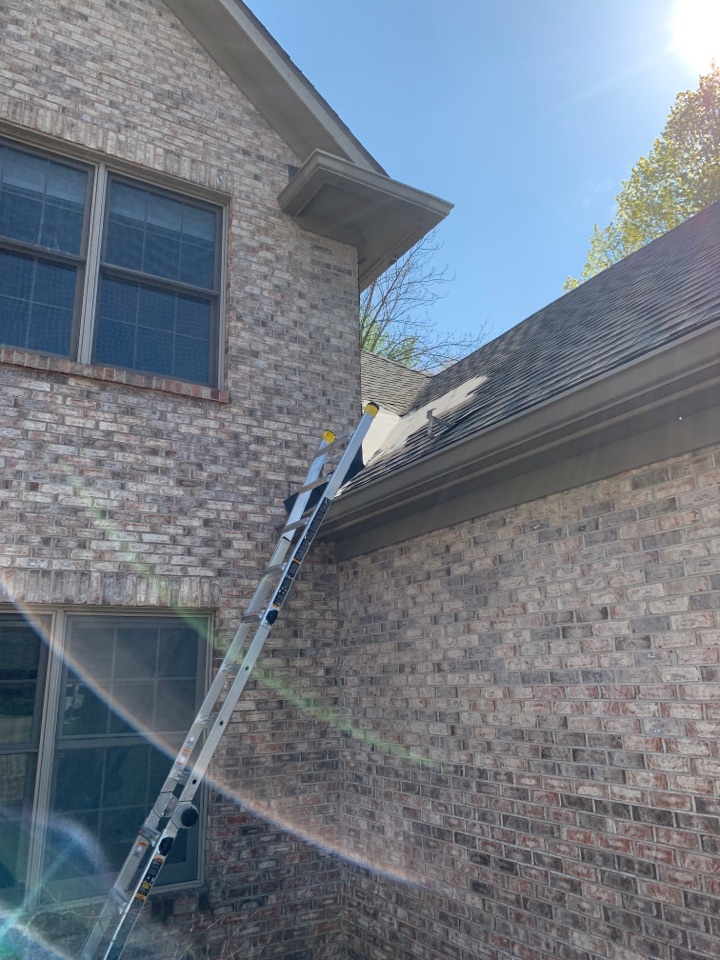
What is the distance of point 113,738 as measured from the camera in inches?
189

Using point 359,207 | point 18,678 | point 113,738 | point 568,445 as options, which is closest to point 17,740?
point 18,678

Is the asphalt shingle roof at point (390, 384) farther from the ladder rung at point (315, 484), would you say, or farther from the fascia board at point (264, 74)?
the ladder rung at point (315, 484)

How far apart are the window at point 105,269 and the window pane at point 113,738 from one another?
1922mm

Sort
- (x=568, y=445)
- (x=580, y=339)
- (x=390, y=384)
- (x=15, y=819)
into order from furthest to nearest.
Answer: (x=390, y=384), (x=580, y=339), (x=15, y=819), (x=568, y=445)

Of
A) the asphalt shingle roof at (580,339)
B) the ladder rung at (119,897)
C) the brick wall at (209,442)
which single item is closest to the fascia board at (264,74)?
the brick wall at (209,442)

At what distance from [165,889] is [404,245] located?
5.39 m

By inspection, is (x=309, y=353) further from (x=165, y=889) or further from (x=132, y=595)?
(x=165, y=889)

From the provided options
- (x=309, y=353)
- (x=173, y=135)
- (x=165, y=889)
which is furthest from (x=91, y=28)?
(x=165, y=889)

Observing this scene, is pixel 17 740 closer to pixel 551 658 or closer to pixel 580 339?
pixel 551 658

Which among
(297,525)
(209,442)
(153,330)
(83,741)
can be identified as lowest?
(83,741)

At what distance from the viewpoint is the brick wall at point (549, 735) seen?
128 inches

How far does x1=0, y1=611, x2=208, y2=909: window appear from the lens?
445cm

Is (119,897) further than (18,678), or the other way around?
(18,678)

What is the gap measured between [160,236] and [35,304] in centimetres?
115
